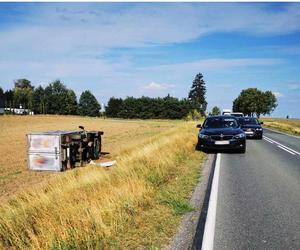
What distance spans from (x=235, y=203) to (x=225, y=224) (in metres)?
1.52

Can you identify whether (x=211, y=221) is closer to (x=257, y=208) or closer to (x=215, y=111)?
(x=257, y=208)

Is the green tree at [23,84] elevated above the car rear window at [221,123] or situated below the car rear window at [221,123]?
above

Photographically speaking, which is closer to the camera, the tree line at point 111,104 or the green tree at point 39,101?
the tree line at point 111,104

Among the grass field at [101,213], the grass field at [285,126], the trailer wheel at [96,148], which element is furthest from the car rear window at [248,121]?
the grass field at [101,213]

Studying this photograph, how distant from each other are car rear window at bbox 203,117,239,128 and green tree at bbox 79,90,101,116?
428 ft

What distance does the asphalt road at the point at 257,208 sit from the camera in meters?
5.43

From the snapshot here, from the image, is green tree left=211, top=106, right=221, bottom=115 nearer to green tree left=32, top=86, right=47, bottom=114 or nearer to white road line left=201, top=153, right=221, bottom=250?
green tree left=32, top=86, right=47, bottom=114

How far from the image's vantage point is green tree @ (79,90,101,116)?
14862cm

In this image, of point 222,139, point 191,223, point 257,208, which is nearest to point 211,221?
point 191,223

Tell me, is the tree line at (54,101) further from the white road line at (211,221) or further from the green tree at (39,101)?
the white road line at (211,221)

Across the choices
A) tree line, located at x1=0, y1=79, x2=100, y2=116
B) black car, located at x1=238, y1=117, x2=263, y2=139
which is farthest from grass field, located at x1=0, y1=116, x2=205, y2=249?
tree line, located at x1=0, y1=79, x2=100, y2=116

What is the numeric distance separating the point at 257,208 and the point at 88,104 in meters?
148

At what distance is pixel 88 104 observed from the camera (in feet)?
501

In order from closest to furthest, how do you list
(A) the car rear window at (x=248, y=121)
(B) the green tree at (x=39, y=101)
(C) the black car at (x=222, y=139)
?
(C) the black car at (x=222, y=139), (A) the car rear window at (x=248, y=121), (B) the green tree at (x=39, y=101)
